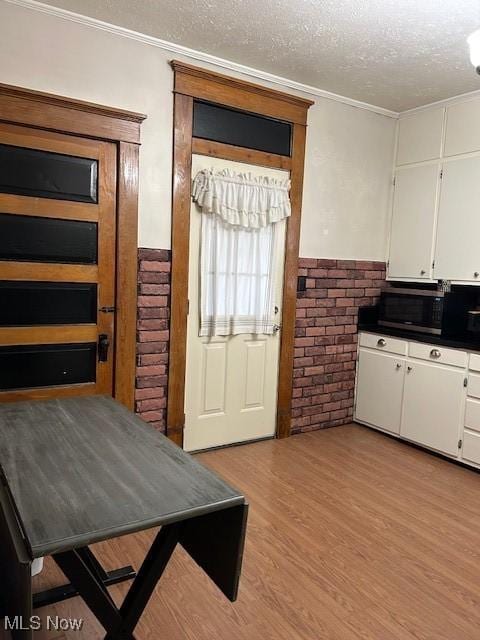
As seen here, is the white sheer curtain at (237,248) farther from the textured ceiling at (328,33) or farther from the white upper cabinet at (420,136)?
the white upper cabinet at (420,136)

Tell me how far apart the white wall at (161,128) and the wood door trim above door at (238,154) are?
201 mm

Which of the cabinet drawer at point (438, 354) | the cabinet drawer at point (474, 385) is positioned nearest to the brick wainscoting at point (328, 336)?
the cabinet drawer at point (438, 354)

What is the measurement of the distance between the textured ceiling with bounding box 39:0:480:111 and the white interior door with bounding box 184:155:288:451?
70 cm

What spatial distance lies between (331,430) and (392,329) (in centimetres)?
96

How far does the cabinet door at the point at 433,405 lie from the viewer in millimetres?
3449

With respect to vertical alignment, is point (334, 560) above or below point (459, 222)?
below

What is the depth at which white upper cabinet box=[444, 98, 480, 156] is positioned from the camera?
11.6ft

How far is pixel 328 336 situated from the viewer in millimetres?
4039

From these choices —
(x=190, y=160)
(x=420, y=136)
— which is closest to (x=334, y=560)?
(x=190, y=160)

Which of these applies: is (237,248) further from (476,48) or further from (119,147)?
(476,48)

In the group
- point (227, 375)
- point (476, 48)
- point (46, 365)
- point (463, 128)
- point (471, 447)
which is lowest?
point (471, 447)

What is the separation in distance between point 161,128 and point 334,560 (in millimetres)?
2574

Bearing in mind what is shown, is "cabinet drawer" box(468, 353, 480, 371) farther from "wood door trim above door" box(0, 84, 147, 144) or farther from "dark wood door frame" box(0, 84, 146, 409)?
"wood door trim above door" box(0, 84, 147, 144)

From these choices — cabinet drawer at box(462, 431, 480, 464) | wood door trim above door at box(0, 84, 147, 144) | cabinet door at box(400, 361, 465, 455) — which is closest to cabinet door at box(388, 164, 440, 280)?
cabinet door at box(400, 361, 465, 455)
